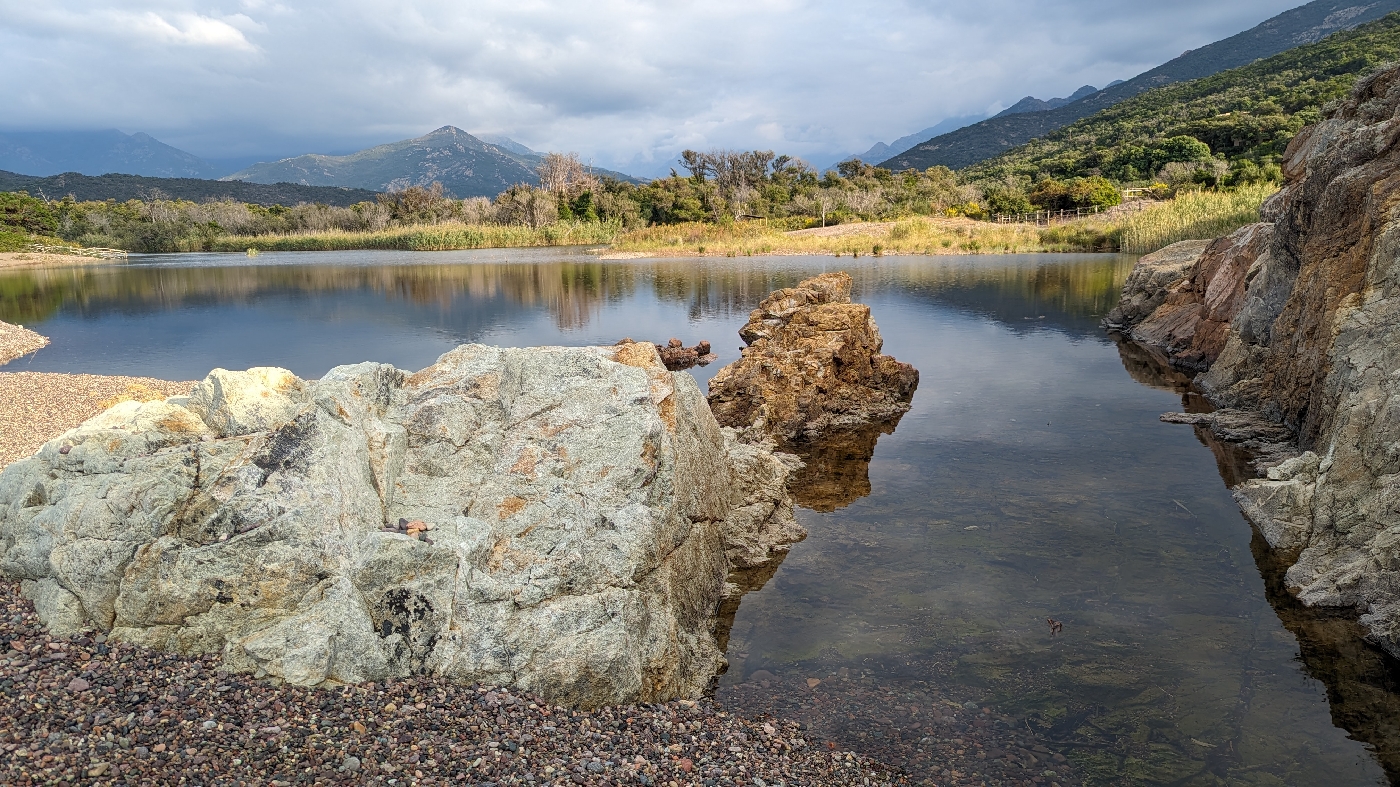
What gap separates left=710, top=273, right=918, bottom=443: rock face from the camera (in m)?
14.1

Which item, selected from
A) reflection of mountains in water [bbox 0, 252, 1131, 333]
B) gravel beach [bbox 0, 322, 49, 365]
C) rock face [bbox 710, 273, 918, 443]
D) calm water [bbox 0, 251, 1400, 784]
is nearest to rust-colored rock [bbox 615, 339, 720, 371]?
calm water [bbox 0, 251, 1400, 784]

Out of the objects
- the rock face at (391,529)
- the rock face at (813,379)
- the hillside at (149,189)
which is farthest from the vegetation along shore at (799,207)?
the hillside at (149,189)

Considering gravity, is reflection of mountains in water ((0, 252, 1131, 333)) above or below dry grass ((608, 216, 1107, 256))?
below

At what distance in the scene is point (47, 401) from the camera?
14.9 metres

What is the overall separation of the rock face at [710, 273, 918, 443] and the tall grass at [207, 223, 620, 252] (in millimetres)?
53629

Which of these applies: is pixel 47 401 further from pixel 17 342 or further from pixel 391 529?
pixel 391 529

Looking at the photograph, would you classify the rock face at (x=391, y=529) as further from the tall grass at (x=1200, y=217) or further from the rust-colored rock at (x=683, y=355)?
the tall grass at (x=1200, y=217)

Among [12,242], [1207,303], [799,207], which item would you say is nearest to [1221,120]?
[799,207]

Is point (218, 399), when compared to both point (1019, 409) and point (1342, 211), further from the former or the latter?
point (1342, 211)

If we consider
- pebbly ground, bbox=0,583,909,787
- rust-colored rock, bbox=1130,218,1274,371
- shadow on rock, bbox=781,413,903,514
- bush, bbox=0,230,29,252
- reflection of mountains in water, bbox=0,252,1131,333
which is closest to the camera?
pebbly ground, bbox=0,583,909,787

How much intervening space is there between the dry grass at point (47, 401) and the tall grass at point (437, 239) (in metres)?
50.6

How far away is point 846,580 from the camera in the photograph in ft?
26.7

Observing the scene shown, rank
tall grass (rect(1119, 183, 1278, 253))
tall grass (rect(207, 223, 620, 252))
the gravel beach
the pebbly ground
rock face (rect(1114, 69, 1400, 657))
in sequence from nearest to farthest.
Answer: the pebbly ground → rock face (rect(1114, 69, 1400, 657)) → the gravel beach → tall grass (rect(1119, 183, 1278, 253)) → tall grass (rect(207, 223, 620, 252))

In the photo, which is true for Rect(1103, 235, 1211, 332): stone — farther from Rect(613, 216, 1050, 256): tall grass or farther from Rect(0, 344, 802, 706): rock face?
Rect(613, 216, 1050, 256): tall grass
